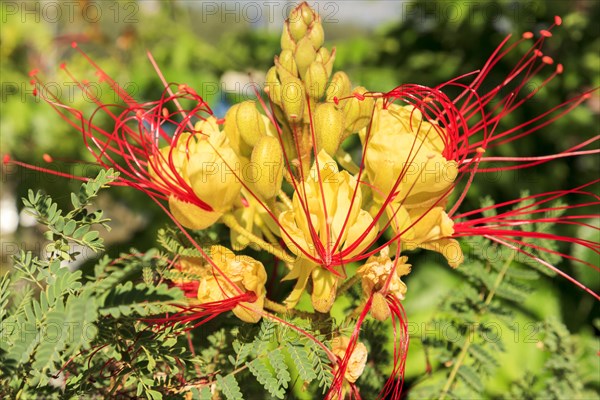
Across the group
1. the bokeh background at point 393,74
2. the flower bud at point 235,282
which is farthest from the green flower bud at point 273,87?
the bokeh background at point 393,74

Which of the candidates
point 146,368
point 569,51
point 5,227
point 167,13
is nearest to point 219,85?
point 167,13

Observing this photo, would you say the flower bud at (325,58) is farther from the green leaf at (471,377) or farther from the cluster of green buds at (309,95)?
the green leaf at (471,377)

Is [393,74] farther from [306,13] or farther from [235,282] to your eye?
[235,282]

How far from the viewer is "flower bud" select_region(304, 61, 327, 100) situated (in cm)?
90

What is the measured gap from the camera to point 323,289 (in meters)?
0.87

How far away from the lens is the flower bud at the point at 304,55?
0.92 meters

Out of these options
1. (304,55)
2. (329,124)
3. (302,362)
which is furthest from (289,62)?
(302,362)

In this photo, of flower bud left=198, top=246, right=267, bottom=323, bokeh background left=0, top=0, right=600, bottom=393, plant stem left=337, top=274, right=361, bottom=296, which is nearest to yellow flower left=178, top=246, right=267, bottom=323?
flower bud left=198, top=246, right=267, bottom=323

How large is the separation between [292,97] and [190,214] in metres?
0.23

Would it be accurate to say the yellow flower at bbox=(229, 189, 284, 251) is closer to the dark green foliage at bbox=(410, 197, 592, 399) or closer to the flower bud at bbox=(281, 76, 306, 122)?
the flower bud at bbox=(281, 76, 306, 122)

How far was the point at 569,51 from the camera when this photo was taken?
238cm

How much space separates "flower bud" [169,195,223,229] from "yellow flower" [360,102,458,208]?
0.82ft

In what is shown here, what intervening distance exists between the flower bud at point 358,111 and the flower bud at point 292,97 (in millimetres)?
73

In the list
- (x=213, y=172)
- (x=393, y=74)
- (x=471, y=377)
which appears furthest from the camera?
(x=393, y=74)
